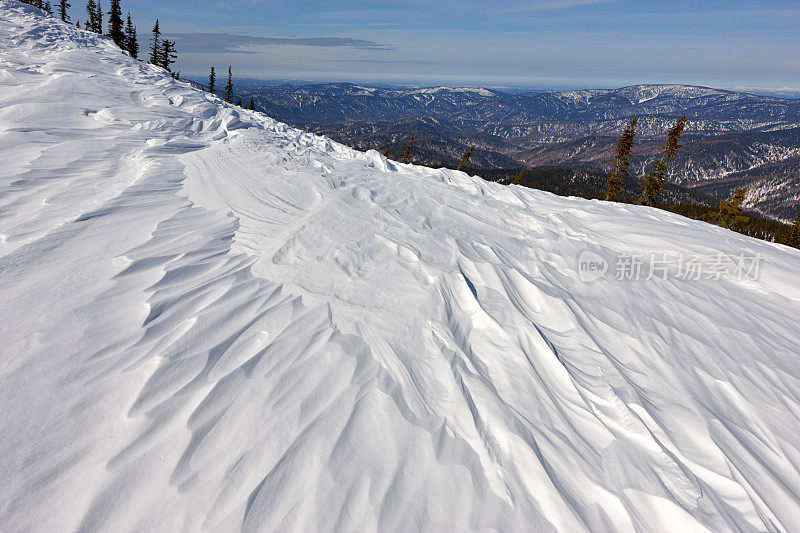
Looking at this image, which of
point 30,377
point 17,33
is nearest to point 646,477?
point 30,377

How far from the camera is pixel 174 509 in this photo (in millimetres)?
2053

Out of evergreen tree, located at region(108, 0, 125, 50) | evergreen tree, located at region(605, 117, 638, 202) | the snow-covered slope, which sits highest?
evergreen tree, located at region(108, 0, 125, 50)

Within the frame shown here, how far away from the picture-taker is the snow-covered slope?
2.26 m

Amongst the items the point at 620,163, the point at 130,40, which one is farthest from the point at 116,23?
the point at 620,163

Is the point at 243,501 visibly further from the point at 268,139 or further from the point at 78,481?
the point at 268,139

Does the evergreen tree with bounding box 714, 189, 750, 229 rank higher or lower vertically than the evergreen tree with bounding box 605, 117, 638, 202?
lower

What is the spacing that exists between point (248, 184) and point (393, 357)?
542cm

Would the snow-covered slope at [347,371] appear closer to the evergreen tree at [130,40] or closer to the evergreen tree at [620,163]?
the evergreen tree at [620,163]

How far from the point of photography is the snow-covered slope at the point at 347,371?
226 centimetres

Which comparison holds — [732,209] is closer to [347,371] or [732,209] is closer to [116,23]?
[347,371]

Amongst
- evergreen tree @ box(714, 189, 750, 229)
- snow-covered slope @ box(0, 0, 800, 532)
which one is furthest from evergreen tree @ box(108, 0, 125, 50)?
evergreen tree @ box(714, 189, 750, 229)

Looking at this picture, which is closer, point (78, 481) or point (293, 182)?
point (78, 481)

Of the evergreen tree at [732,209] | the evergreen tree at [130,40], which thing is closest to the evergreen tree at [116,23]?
the evergreen tree at [130,40]

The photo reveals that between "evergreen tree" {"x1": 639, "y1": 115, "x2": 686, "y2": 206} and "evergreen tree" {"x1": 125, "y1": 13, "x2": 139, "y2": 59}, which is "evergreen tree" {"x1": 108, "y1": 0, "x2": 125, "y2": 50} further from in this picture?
"evergreen tree" {"x1": 639, "y1": 115, "x2": 686, "y2": 206}
